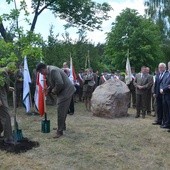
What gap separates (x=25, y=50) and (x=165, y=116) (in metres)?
5.12

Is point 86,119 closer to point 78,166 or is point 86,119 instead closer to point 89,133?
point 89,133

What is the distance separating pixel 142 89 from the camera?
13359 millimetres

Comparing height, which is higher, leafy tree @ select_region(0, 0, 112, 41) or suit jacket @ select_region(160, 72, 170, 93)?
leafy tree @ select_region(0, 0, 112, 41)

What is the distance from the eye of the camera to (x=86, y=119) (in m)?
12.9

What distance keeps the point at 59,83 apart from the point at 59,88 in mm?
160

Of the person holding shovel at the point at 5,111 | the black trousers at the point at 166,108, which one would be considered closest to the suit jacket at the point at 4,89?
the person holding shovel at the point at 5,111

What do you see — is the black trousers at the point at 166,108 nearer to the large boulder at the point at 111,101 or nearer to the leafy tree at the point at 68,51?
the large boulder at the point at 111,101

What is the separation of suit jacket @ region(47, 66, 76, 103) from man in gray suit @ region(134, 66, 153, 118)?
407 centimetres

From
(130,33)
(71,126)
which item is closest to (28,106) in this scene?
(71,126)

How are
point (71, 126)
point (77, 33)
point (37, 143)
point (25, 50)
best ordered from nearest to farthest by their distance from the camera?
point (25, 50)
point (37, 143)
point (71, 126)
point (77, 33)

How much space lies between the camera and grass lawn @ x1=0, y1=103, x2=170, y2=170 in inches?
296

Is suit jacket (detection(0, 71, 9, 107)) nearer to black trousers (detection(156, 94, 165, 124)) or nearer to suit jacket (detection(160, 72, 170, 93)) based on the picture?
suit jacket (detection(160, 72, 170, 93))

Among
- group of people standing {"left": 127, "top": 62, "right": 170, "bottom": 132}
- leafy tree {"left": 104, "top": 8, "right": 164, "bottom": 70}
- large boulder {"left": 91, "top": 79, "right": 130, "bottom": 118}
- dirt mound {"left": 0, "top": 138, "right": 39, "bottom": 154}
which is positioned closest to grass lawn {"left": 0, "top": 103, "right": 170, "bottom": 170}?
dirt mound {"left": 0, "top": 138, "right": 39, "bottom": 154}

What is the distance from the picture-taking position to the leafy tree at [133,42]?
3922 centimetres
